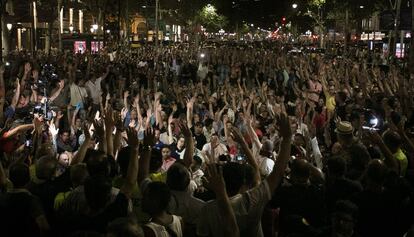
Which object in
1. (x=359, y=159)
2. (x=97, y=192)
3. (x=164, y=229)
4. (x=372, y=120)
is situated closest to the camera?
(x=164, y=229)

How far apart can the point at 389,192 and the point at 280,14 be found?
256ft

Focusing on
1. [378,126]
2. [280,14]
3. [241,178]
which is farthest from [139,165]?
[280,14]

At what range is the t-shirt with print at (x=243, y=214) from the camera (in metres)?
4.28

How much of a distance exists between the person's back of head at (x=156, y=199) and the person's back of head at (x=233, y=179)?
472mm

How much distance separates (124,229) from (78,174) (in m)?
1.83

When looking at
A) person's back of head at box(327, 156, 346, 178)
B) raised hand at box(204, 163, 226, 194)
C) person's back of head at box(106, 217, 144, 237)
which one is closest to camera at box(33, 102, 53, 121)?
person's back of head at box(327, 156, 346, 178)

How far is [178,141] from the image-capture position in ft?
32.3

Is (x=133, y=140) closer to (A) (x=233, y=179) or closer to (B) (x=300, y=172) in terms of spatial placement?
(A) (x=233, y=179)

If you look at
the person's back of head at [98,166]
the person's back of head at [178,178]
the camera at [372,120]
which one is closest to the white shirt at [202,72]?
the camera at [372,120]

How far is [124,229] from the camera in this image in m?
3.59

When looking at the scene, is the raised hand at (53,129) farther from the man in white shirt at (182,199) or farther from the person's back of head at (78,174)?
the man in white shirt at (182,199)

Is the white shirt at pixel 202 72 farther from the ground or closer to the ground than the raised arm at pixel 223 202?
farther from the ground

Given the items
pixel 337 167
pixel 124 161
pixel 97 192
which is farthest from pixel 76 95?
pixel 97 192

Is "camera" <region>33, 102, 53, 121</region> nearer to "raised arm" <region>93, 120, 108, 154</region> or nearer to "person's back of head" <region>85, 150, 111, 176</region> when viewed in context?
"raised arm" <region>93, 120, 108, 154</region>
